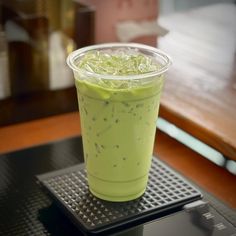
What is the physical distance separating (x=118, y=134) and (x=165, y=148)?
1.11 feet

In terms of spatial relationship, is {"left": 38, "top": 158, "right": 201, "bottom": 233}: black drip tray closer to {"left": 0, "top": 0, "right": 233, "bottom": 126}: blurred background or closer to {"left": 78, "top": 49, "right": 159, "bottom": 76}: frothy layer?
{"left": 78, "top": 49, "right": 159, "bottom": 76}: frothy layer

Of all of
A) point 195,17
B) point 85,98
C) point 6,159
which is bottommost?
point 6,159

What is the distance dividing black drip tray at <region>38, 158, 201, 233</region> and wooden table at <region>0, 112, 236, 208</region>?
9 centimetres

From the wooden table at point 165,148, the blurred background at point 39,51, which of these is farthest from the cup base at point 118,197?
the blurred background at point 39,51

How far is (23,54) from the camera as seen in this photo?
1203mm

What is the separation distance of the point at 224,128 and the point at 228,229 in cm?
29

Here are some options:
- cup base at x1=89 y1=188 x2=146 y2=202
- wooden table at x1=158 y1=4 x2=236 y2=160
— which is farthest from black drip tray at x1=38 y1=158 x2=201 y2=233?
wooden table at x1=158 y1=4 x2=236 y2=160

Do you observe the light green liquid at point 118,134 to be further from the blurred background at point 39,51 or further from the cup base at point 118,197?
the blurred background at point 39,51

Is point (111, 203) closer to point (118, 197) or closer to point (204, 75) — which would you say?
point (118, 197)

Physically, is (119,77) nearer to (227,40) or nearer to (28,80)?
(28,80)

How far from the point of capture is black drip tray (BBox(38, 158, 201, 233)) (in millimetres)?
775

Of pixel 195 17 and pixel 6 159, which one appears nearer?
pixel 6 159

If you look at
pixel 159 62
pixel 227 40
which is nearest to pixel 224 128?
pixel 159 62

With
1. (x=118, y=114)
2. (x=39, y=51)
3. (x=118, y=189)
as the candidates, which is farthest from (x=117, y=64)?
(x=39, y=51)
